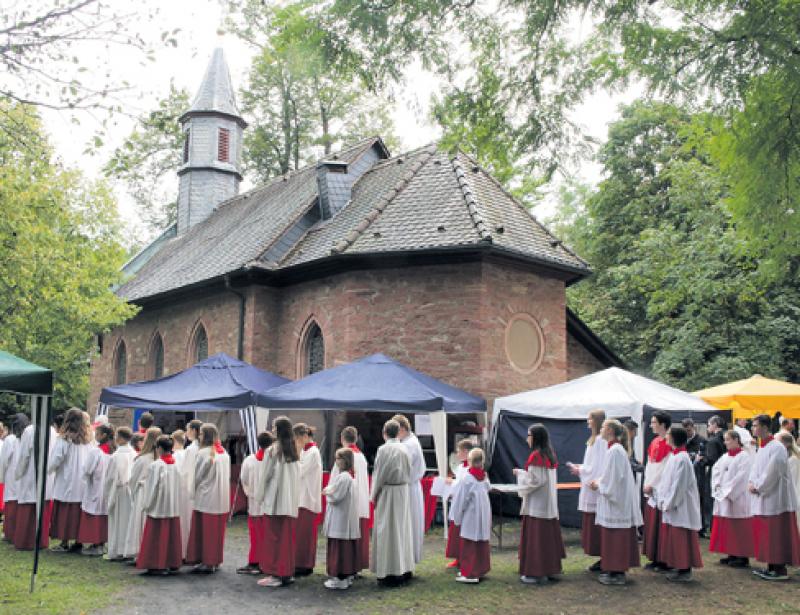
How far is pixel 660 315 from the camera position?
26156mm

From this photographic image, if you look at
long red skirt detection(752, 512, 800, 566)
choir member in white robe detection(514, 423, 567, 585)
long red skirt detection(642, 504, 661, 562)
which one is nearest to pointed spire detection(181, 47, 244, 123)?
choir member in white robe detection(514, 423, 567, 585)

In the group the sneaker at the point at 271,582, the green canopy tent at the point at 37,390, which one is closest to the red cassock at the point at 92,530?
the green canopy tent at the point at 37,390

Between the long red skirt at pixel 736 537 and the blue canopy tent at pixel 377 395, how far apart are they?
4.51 m

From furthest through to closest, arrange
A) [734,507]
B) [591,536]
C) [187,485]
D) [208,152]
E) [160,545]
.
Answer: [208,152], [734,507], [187,485], [591,536], [160,545]

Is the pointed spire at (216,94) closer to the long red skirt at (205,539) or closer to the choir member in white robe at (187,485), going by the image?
the choir member in white robe at (187,485)

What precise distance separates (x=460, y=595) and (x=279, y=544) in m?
2.14

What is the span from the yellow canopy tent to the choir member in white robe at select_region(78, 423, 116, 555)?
11509 mm

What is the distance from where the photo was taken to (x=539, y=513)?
9.09 meters

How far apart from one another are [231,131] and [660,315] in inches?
710

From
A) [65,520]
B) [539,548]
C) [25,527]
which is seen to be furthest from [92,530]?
[539,548]

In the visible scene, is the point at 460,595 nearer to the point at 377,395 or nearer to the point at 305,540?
the point at 305,540

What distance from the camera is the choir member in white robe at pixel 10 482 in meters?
11.4

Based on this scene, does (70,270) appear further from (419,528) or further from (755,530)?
(755,530)

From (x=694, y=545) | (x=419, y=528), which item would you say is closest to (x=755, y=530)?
(x=694, y=545)
